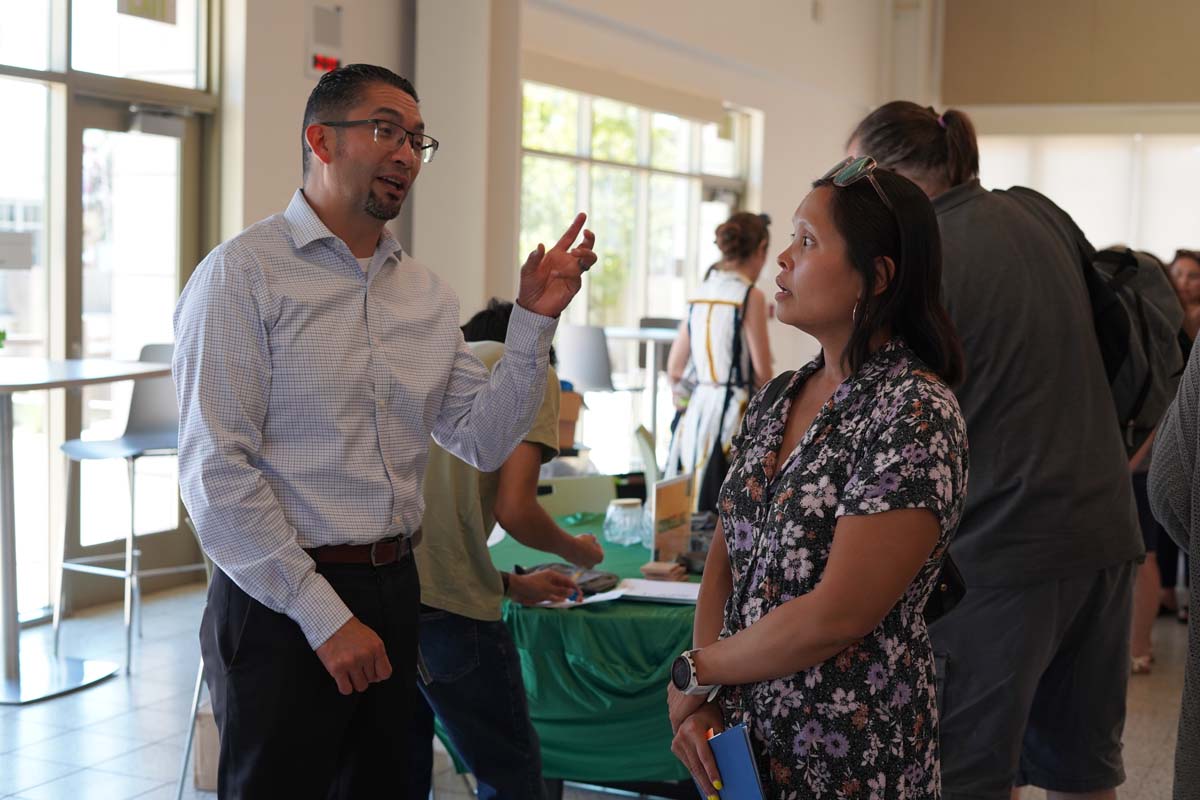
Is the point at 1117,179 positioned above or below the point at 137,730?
above

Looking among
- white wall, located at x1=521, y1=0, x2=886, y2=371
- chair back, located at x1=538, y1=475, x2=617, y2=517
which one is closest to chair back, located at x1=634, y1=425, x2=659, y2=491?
chair back, located at x1=538, y1=475, x2=617, y2=517

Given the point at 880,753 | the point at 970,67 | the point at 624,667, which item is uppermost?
the point at 970,67

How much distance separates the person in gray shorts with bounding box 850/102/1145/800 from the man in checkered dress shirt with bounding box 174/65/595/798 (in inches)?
29.7

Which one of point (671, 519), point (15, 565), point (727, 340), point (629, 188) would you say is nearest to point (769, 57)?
point (629, 188)

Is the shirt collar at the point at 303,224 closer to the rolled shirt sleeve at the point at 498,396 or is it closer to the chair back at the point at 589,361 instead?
the rolled shirt sleeve at the point at 498,396

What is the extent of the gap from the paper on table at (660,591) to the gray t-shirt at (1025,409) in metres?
0.76

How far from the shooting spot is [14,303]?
19.4ft

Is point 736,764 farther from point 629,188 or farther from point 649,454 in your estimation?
point 629,188

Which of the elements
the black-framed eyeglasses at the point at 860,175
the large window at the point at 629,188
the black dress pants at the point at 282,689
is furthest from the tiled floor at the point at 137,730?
the large window at the point at 629,188

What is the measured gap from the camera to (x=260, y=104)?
6352 mm

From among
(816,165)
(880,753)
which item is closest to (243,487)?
(880,753)

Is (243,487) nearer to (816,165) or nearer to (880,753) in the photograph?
(880,753)

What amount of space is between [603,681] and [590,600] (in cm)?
20

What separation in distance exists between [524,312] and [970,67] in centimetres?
1288
